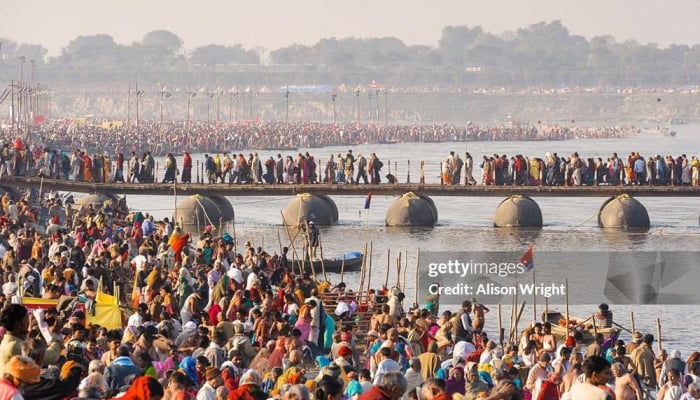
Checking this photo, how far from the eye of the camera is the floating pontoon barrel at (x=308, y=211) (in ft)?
184

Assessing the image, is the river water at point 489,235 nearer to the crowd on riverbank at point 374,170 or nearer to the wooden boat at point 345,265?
the wooden boat at point 345,265

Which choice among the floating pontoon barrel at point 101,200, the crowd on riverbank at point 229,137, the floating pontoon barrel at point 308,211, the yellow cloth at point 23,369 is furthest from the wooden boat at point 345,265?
the crowd on riverbank at point 229,137

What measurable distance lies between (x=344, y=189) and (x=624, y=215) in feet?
34.4

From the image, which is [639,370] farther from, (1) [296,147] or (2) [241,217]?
(1) [296,147]

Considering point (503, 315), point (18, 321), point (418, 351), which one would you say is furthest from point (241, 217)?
point (18, 321)

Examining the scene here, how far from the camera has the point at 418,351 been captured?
888 inches

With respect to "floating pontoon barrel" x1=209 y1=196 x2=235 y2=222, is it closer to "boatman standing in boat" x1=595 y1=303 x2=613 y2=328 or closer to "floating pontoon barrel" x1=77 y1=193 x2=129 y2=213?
"floating pontoon barrel" x1=77 y1=193 x2=129 y2=213

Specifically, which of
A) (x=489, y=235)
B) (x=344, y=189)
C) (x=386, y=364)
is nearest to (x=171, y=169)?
(x=344, y=189)

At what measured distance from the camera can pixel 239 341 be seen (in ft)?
66.7

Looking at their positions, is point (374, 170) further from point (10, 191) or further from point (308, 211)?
point (10, 191)

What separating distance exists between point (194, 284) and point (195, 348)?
8.30m

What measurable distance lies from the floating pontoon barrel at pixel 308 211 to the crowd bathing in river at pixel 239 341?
57.2ft

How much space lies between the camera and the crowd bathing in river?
1443 centimetres

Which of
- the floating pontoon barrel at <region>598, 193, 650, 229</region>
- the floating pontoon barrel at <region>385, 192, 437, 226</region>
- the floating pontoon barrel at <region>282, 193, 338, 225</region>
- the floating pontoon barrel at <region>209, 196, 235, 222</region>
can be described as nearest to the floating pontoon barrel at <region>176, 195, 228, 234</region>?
the floating pontoon barrel at <region>209, 196, 235, 222</region>
